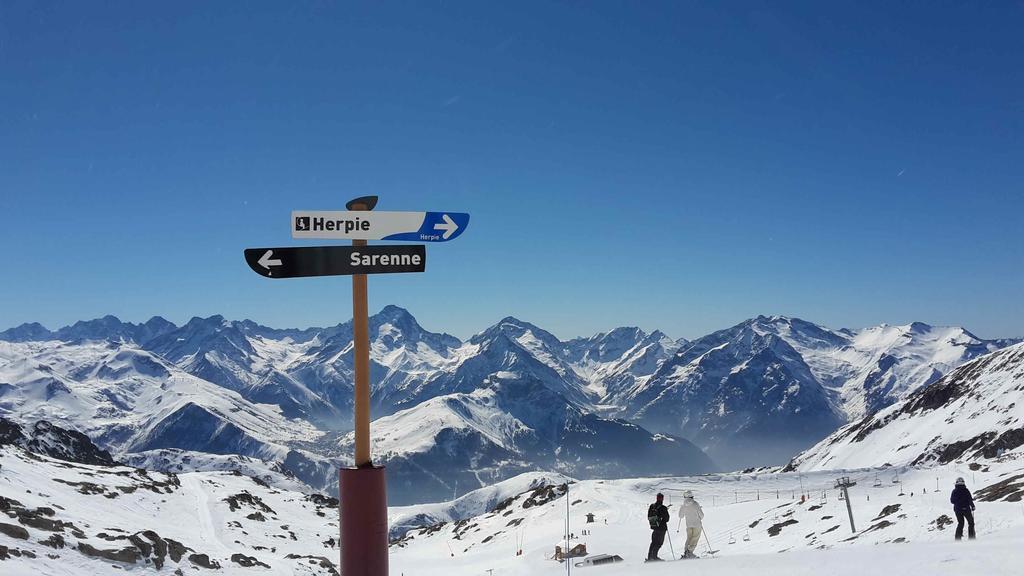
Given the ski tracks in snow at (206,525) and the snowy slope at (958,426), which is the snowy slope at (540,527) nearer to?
the ski tracks in snow at (206,525)

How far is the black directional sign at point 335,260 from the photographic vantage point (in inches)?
390

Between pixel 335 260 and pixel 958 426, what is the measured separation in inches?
7293

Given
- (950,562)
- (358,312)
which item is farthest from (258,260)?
(950,562)

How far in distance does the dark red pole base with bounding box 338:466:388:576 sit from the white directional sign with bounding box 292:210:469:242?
3.72m

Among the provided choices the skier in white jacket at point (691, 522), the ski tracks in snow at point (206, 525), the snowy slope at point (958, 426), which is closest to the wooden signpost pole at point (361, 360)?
the skier in white jacket at point (691, 522)

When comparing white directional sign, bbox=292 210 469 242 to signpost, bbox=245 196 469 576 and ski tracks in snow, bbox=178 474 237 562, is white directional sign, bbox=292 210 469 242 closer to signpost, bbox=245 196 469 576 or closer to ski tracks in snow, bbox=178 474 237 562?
signpost, bbox=245 196 469 576

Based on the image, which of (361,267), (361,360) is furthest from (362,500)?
(361,267)

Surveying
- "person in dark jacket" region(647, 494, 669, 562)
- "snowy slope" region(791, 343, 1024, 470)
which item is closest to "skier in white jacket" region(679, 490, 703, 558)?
"person in dark jacket" region(647, 494, 669, 562)

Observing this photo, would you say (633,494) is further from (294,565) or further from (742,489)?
(294,565)

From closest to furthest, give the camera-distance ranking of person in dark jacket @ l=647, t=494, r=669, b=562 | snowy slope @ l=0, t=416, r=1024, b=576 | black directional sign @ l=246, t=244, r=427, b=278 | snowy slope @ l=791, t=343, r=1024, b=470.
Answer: black directional sign @ l=246, t=244, r=427, b=278
snowy slope @ l=0, t=416, r=1024, b=576
person in dark jacket @ l=647, t=494, r=669, b=562
snowy slope @ l=791, t=343, r=1024, b=470

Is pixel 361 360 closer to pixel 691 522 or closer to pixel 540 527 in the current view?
pixel 691 522

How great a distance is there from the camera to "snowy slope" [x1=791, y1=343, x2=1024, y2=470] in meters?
133

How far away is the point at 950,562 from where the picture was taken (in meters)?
12.0

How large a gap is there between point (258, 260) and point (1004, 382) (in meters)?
212
